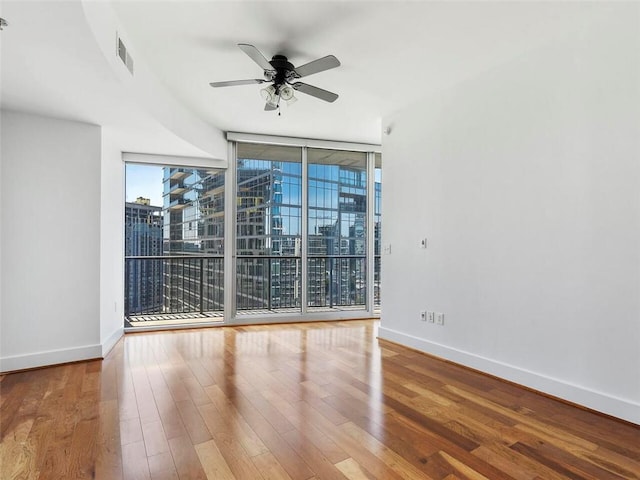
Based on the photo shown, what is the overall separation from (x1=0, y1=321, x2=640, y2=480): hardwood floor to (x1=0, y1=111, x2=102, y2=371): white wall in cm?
31

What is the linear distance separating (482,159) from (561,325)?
1489 millimetres

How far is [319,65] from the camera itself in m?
2.66

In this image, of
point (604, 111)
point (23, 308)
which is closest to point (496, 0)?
point (604, 111)

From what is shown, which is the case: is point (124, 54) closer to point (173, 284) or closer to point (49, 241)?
point (49, 241)

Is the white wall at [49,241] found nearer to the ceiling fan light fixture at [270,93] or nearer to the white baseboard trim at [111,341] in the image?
the white baseboard trim at [111,341]

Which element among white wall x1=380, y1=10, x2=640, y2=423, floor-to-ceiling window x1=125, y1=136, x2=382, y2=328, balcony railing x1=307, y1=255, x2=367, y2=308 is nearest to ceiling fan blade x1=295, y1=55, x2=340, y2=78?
white wall x1=380, y1=10, x2=640, y2=423

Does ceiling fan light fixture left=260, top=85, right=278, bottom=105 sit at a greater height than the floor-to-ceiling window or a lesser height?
greater

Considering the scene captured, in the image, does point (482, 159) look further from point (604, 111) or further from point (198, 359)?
point (198, 359)

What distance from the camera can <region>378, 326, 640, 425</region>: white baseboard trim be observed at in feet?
7.58

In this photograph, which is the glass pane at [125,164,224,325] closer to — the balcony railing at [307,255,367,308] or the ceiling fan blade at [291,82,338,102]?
the balcony railing at [307,255,367,308]

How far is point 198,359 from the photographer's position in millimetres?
3504

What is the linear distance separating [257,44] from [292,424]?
2656 millimetres

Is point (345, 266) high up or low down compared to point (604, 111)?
down

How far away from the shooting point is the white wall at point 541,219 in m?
2.34
